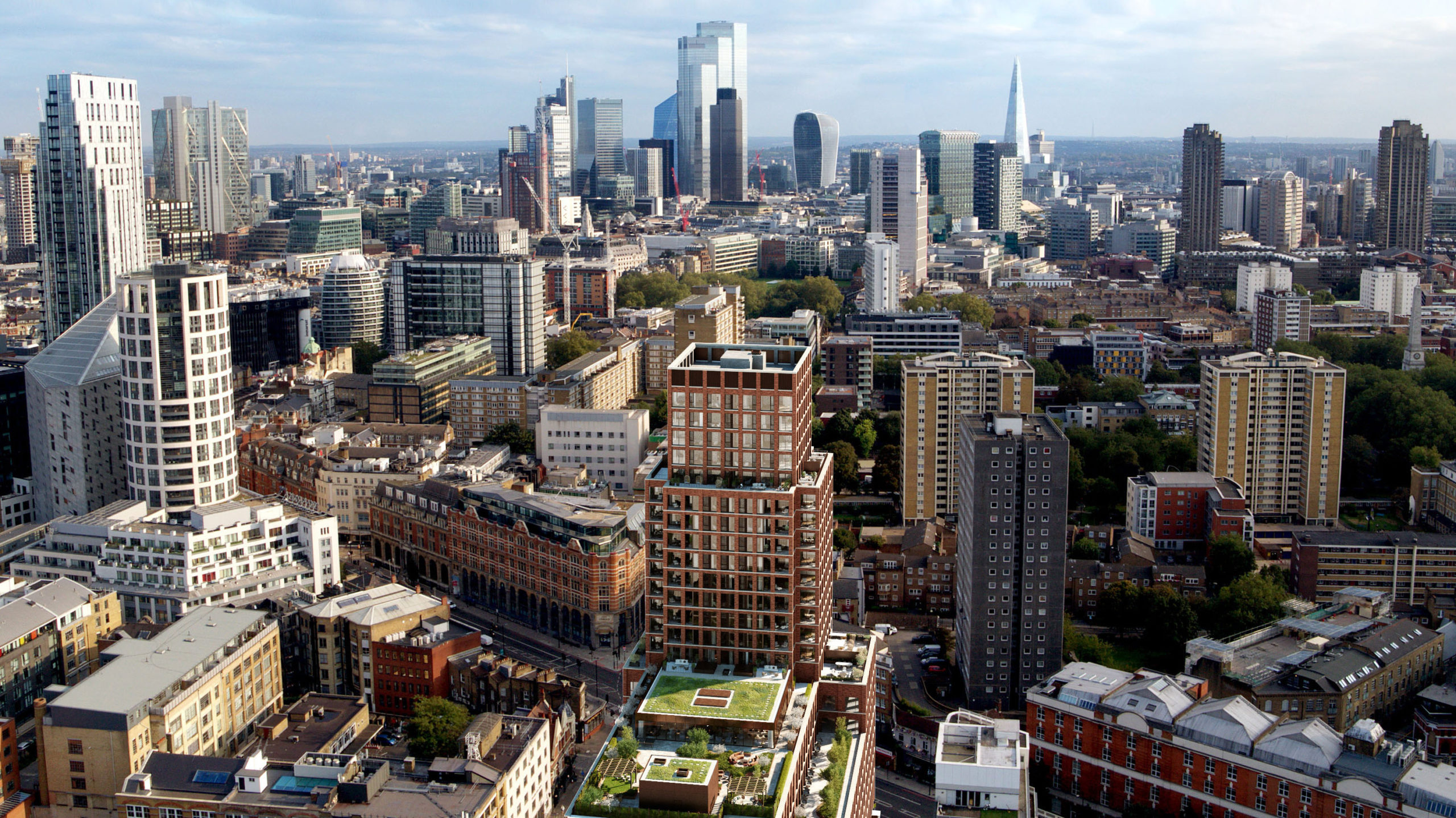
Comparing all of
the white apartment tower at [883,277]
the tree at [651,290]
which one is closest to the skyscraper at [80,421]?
the white apartment tower at [883,277]

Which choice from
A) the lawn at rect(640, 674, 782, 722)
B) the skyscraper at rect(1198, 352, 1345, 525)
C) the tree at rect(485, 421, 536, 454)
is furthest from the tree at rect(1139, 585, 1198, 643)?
the tree at rect(485, 421, 536, 454)

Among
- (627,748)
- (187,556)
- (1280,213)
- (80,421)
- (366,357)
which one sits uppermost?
(1280,213)

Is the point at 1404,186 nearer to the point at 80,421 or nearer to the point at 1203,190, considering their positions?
the point at 1203,190

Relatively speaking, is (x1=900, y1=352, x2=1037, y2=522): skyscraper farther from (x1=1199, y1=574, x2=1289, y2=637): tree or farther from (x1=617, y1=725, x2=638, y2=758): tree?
(x1=617, y1=725, x2=638, y2=758): tree

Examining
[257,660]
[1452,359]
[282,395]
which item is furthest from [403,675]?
[1452,359]

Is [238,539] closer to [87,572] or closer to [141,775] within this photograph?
[87,572]

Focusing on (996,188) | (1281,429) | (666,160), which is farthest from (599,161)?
(1281,429)
